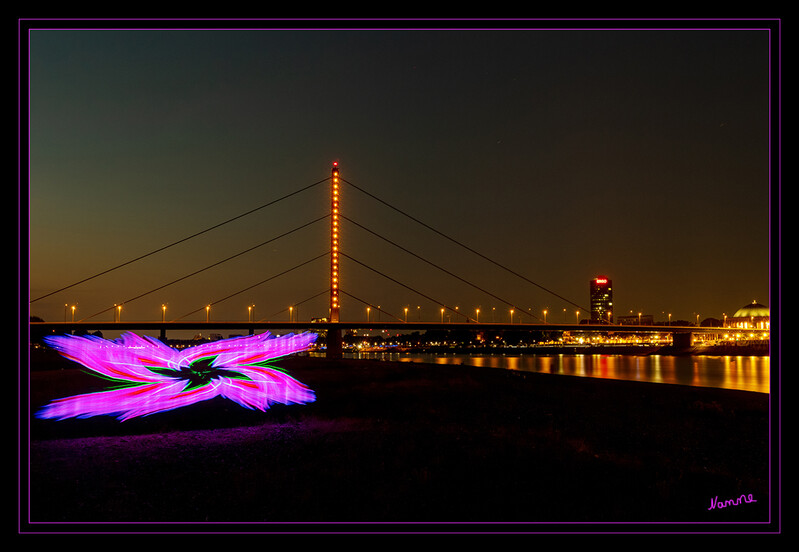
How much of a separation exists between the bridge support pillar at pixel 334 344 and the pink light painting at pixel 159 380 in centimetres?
2458

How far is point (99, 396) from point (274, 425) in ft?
19.3

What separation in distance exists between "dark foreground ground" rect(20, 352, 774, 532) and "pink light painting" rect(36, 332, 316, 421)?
0.83 meters

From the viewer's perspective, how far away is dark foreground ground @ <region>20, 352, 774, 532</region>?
5.88m

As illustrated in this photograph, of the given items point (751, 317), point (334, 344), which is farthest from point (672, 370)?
point (751, 317)

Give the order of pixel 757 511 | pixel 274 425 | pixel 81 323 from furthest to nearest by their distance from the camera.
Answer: pixel 81 323, pixel 274 425, pixel 757 511
